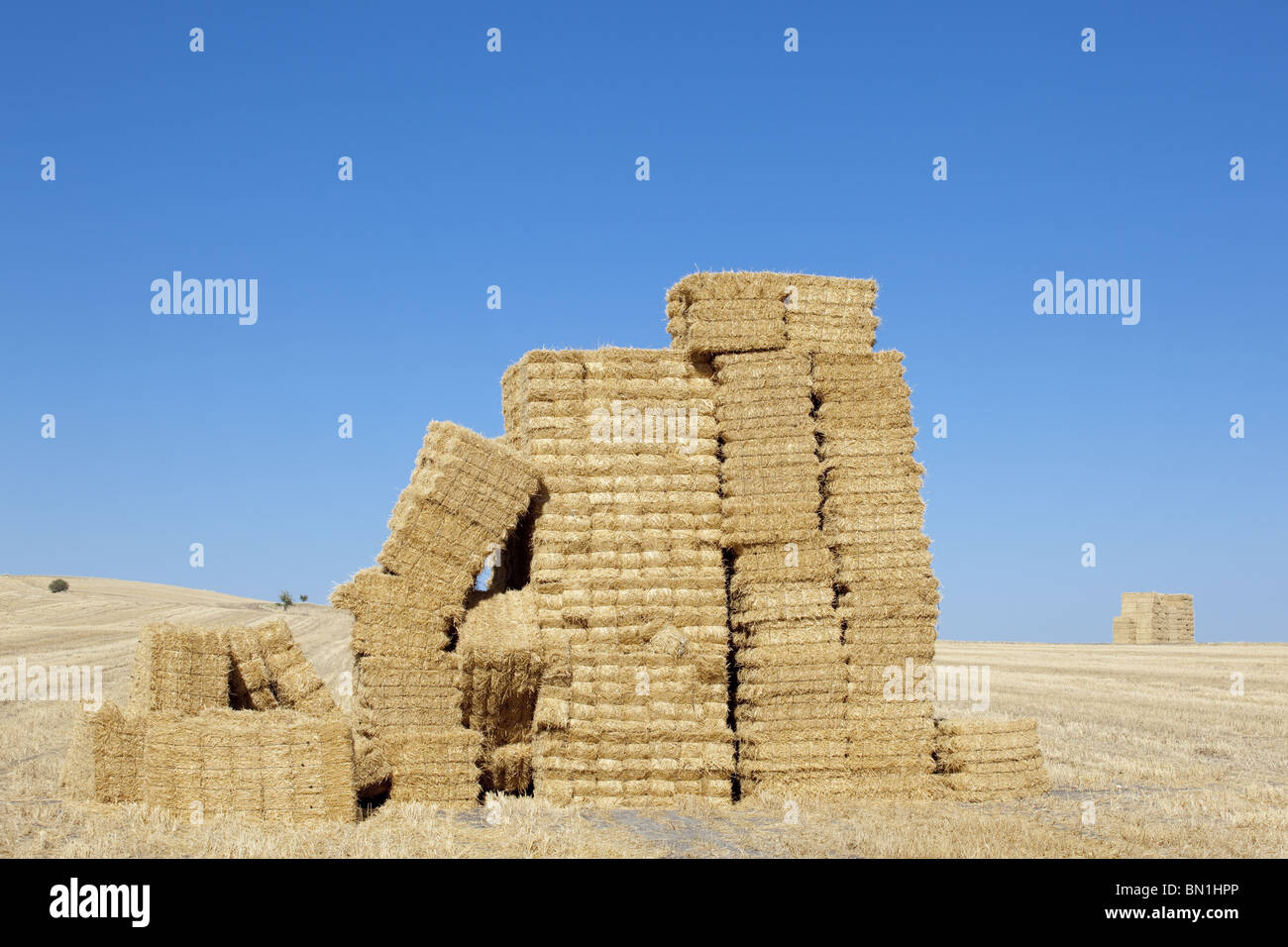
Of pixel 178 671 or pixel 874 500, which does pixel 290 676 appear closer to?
pixel 178 671

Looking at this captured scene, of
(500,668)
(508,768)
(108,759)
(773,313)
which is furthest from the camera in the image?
(773,313)

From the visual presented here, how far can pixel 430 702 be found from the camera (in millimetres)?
14227

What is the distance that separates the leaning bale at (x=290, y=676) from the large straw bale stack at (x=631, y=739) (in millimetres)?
2702

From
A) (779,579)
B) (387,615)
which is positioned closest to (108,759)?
(387,615)

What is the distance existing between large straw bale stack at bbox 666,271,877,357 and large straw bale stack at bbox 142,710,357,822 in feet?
23.4

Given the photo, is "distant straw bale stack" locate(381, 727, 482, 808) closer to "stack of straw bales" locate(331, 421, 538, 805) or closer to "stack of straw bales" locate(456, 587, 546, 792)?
"stack of straw bales" locate(331, 421, 538, 805)

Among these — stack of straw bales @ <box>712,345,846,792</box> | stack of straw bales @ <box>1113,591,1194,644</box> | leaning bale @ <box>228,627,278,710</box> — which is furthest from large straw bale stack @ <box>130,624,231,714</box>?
stack of straw bales @ <box>1113,591,1194,644</box>

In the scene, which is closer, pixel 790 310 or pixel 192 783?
pixel 192 783

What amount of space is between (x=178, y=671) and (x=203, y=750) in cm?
148

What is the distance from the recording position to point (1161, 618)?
5581 centimetres

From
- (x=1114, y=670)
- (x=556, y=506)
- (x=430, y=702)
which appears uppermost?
(x=556, y=506)
